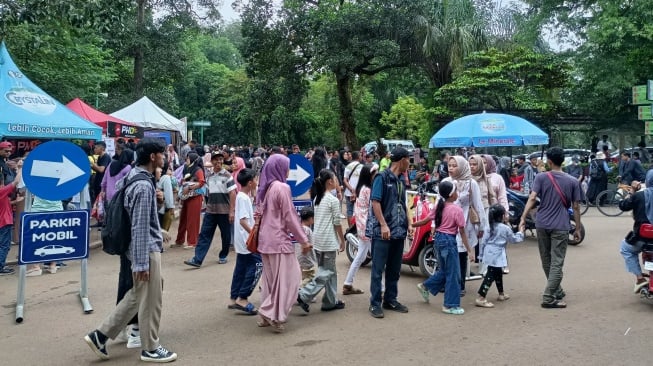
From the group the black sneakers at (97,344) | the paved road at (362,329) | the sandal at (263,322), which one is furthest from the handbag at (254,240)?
the black sneakers at (97,344)

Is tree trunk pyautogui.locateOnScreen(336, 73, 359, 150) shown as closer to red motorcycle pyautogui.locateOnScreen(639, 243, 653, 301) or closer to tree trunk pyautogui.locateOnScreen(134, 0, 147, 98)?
tree trunk pyautogui.locateOnScreen(134, 0, 147, 98)

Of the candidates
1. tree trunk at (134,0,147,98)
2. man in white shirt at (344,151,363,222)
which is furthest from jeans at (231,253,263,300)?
tree trunk at (134,0,147,98)

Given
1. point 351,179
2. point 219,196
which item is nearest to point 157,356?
point 219,196

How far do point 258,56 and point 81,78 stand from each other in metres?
7.44

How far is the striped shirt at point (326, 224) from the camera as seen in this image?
20.5 feet

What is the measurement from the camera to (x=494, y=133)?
1273 centimetres

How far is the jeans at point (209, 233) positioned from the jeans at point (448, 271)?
3626 mm

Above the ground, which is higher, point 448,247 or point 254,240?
point 254,240

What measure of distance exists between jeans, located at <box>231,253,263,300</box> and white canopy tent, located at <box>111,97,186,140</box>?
12.1 metres

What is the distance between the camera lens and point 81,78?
19266 millimetres

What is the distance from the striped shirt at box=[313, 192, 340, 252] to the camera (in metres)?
6.24

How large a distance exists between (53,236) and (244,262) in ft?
6.74

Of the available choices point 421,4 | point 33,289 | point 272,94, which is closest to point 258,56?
point 272,94

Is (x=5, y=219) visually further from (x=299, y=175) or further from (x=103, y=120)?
(x=103, y=120)
